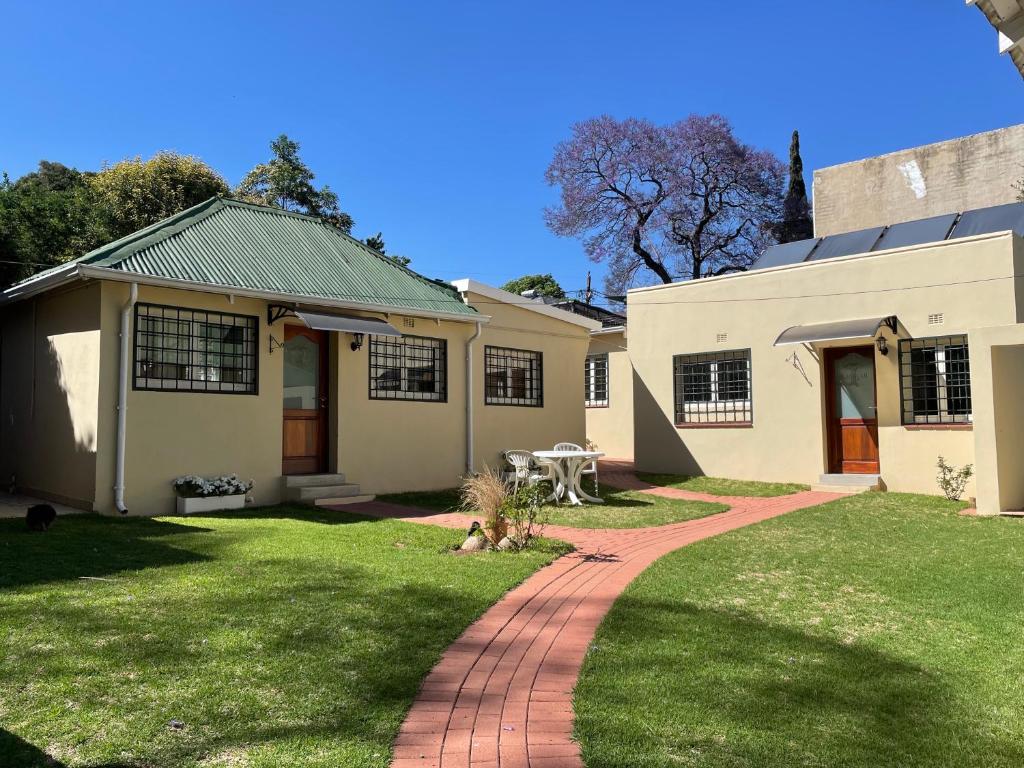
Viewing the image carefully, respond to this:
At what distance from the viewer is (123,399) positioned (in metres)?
9.54

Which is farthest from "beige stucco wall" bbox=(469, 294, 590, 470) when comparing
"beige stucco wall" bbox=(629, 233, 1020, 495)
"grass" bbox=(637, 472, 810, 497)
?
"grass" bbox=(637, 472, 810, 497)

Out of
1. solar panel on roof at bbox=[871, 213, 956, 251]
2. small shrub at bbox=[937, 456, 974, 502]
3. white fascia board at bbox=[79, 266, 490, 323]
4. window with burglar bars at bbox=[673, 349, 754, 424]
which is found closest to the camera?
white fascia board at bbox=[79, 266, 490, 323]

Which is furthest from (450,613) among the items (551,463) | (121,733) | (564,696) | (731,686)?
(551,463)

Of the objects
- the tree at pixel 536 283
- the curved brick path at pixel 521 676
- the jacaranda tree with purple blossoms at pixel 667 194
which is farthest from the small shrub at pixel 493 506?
the tree at pixel 536 283

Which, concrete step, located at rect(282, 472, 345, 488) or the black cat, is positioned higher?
concrete step, located at rect(282, 472, 345, 488)

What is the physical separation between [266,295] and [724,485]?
9282 mm

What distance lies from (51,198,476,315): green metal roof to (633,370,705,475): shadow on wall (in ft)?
16.5

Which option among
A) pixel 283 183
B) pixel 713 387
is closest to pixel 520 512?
pixel 713 387

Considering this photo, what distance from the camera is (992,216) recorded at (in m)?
13.9

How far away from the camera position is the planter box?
9.94 metres

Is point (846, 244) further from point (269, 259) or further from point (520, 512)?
point (269, 259)

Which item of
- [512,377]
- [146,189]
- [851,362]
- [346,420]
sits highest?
[146,189]

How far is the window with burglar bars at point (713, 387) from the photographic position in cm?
1479

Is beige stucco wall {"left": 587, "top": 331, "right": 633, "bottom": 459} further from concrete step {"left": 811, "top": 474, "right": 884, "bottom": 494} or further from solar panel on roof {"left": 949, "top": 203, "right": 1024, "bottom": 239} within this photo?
solar panel on roof {"left": 949, "top": 203, "right": 1024, "bottom": 239}
